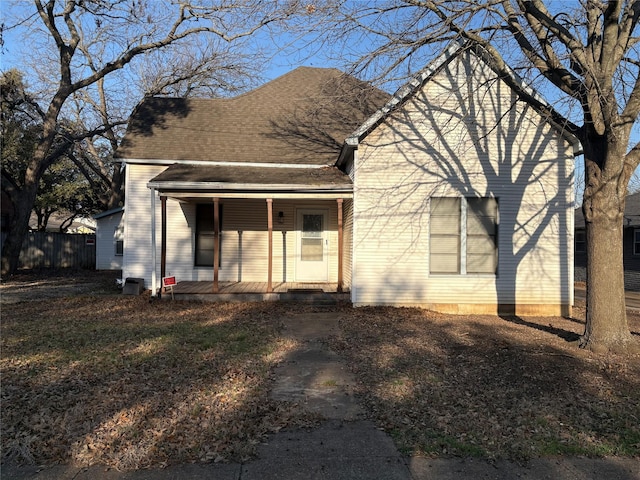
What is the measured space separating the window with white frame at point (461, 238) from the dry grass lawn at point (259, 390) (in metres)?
2.03

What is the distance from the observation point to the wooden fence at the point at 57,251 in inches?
850

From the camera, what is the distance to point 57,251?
73.8 ft

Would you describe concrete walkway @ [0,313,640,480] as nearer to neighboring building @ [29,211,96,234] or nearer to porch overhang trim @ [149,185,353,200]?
porch overhang trim @ [149,185,353,200]


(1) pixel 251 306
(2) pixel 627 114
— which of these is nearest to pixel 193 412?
(1) pixel 251 306

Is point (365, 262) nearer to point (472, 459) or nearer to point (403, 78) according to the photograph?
point (403, 78)

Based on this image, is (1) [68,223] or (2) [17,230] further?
(1) [68,223]

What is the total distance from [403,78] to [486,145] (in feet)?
11.6

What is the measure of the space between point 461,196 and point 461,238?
960 mm

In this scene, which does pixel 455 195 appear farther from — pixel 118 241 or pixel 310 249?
pixel 118 241

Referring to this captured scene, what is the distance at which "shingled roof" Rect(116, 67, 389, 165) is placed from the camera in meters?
12.5

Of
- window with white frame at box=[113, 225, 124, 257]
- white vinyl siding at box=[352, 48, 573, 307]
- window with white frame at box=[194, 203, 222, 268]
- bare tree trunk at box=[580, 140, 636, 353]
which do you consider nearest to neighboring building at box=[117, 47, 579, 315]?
white vinyl siding at box=[352, 48, 573, 307]

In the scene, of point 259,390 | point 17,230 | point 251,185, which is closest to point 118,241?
point 17,230

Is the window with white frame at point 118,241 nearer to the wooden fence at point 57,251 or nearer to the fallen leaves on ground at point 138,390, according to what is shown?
the wooden fence at point 57,251

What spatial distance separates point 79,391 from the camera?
4.75 meters
